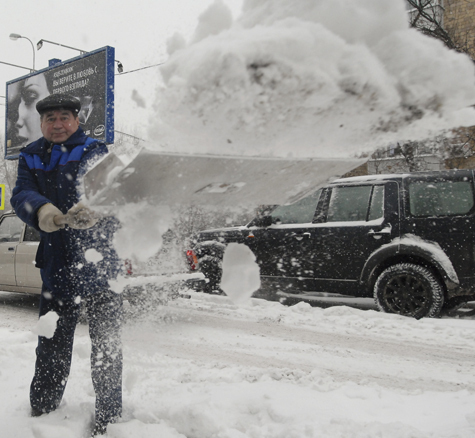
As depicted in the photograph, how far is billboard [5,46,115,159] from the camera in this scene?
30.5ft

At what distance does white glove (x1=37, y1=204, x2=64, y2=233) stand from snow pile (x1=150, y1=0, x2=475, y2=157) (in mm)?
615

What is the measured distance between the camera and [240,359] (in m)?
4.09

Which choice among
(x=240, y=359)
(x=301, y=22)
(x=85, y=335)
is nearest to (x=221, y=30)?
(x=301, y=22)

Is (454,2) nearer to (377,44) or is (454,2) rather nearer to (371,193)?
(371,193)

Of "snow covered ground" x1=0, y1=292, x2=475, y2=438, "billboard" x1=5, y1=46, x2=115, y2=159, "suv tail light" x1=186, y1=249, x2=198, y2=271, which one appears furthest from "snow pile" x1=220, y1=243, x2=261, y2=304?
"billboard" x1=5, y1=46, x2=115, y2=159

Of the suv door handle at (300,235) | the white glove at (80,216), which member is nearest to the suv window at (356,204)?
the suv door handle at (300,235)

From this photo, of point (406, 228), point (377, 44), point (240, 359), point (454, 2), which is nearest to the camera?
point (377, 44)

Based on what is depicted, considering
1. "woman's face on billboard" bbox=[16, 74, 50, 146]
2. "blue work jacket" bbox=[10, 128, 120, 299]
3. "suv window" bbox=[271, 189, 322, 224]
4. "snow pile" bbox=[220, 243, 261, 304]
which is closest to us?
"blue work jacket" bbox=[10, 128, 120, 299]

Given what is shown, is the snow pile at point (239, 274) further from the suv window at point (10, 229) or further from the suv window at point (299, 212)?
the suv window at point (10, 229)

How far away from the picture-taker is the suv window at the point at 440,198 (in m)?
5.55

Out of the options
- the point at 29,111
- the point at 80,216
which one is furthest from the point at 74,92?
the point at 80,216

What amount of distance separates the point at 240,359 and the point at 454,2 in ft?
41.4

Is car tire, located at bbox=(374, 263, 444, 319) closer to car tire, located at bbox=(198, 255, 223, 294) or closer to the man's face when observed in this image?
car tire, located at bbox=(198, 255, 223, 294)

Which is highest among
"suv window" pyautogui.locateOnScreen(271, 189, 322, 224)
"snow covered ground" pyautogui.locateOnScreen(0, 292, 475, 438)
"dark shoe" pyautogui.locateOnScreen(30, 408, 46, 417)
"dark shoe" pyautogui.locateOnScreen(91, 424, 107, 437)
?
"suv window" pyautogui.locateOnScreen(271, 189, 322, 224)
